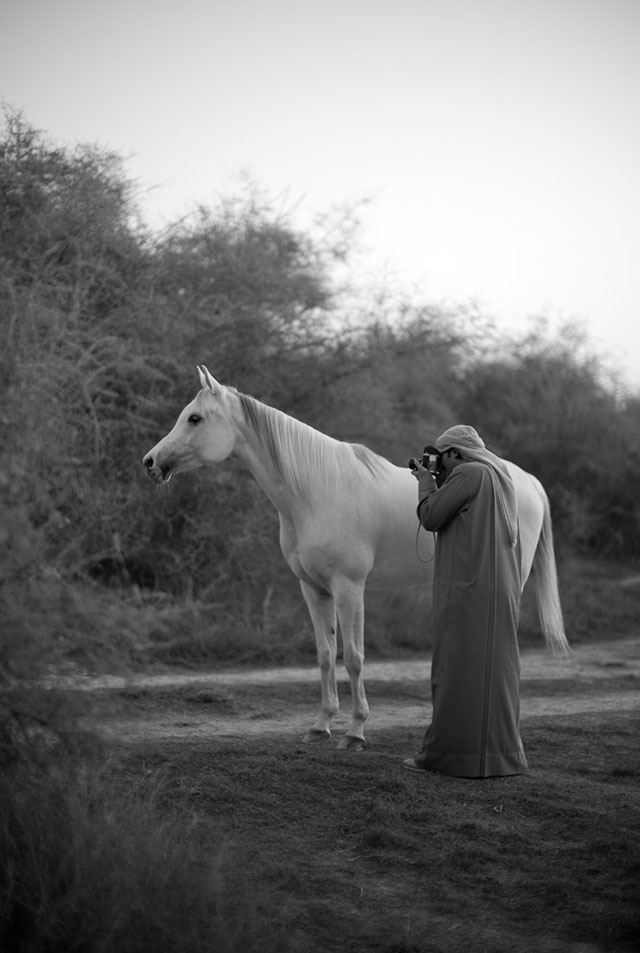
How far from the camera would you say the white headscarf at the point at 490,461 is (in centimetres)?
597

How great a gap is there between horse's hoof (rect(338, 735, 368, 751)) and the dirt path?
0.48 metres

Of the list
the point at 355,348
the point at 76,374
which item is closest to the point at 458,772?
the point at 76,374

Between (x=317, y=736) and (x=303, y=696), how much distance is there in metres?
1.70

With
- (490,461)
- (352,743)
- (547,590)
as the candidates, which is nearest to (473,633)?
(490,461)

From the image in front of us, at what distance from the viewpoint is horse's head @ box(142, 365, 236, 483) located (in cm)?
669

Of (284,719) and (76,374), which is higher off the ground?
(76,374)

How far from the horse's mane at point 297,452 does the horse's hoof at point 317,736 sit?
1525mm

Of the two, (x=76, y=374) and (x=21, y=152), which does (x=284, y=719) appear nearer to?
(x=76, y=374)

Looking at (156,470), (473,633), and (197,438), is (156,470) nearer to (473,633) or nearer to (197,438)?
(197,438)

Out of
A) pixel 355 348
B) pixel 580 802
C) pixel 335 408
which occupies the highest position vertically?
pixel 355 348

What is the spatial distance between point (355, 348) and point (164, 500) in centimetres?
385

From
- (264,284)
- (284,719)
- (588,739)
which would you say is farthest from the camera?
(264,284)

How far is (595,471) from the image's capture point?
60.3ft

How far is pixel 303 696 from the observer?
830cm
